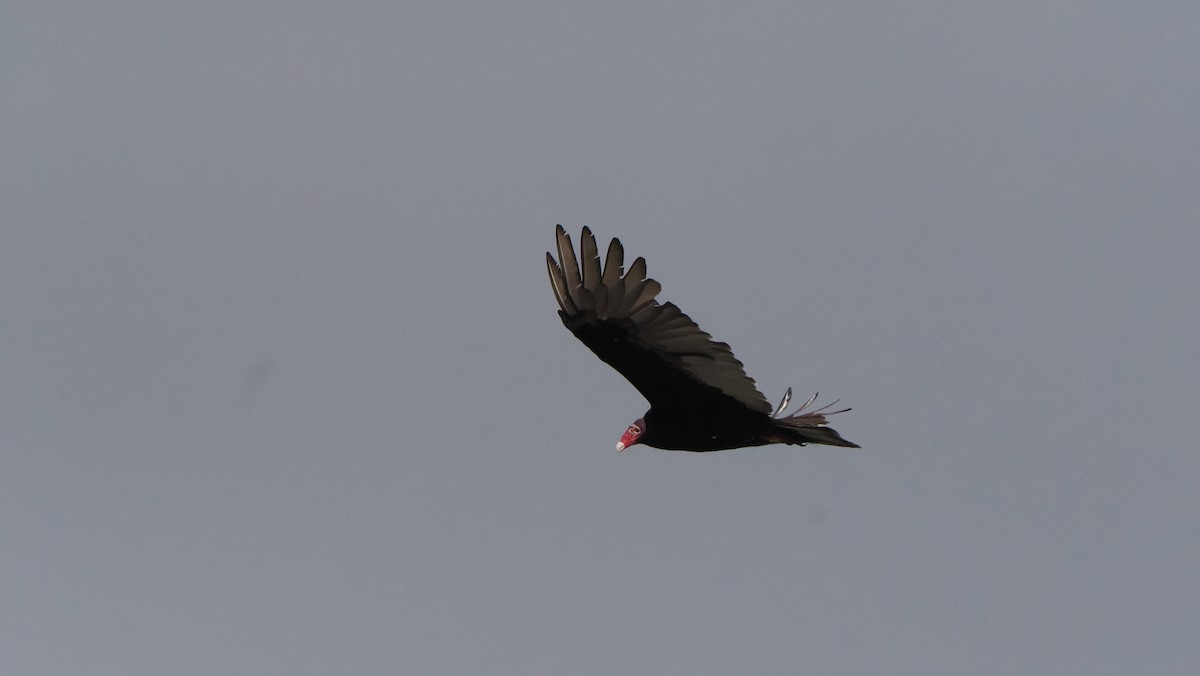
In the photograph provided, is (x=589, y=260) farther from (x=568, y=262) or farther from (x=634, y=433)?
(x=634, y=433)

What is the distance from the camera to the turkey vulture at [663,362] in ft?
52.3

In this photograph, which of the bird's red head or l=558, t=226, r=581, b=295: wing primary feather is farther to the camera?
the bird's red head

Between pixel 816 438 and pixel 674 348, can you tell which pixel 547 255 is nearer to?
pixel 674 348

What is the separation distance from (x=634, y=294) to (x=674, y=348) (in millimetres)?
686

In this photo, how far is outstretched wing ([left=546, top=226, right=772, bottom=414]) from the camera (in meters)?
15.9

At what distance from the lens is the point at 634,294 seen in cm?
1597

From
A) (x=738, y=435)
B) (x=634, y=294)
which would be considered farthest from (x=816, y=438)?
(x=634, y=294)

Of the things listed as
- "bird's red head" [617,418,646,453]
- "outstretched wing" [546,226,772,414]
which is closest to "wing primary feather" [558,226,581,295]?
"outstretched wing" [546,226,772,414]

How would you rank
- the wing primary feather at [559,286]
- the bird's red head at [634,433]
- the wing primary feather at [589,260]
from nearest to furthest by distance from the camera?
1. the wing primary feather at [589,260]
2. the wing primary feather at [559,286]
3. the bird's red head at [634,433]

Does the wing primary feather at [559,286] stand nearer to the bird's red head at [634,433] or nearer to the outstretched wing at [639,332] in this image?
the outstretched wing at [639,332]

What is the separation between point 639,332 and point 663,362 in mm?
419

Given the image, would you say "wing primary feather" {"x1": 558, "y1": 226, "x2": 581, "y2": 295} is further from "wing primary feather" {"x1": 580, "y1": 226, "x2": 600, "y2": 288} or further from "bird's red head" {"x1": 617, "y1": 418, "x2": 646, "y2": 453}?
"bird's red head" {"x1": 617, "y1": 418, "x2": 646, "y2": 453}

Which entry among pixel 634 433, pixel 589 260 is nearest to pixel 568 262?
pixel 589 260

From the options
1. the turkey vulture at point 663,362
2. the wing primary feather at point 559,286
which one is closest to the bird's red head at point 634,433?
the turkey vulture at point 663,362
